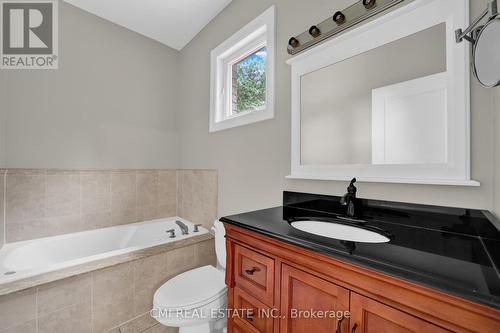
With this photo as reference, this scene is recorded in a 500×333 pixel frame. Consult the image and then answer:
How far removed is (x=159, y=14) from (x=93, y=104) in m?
1.17

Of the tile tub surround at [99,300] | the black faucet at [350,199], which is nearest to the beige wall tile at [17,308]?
the tile tub surround at [99,300]

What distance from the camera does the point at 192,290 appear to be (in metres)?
1.43

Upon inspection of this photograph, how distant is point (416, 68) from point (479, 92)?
0.83 ft

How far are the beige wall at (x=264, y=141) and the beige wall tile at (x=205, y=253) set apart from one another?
39 cm

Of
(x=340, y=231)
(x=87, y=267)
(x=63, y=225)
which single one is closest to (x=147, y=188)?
(x=63, y=225)

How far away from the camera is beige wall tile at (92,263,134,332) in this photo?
153cm

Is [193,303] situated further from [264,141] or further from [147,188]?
[147,188]

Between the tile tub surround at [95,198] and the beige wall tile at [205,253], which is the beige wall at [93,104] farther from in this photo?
the beige wall tile at [205,253]

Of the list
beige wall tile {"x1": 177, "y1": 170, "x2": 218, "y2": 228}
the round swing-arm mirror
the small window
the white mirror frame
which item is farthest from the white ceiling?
the round swing-arm mirror

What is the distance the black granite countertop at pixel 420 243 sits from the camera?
1.59ft

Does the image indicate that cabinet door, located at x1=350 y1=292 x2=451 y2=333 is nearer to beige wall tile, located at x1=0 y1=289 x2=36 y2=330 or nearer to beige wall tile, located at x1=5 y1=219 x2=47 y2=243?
beige wall tile, located at x1=0 y1=289 x2=36 y2=330

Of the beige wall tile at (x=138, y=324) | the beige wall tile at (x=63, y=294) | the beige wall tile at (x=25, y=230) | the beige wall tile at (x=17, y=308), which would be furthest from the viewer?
the beige wall tile at (x=25, y=230)

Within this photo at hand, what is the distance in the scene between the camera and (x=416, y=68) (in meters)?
0.98

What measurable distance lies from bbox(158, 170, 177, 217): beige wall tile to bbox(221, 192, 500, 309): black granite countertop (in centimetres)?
193
